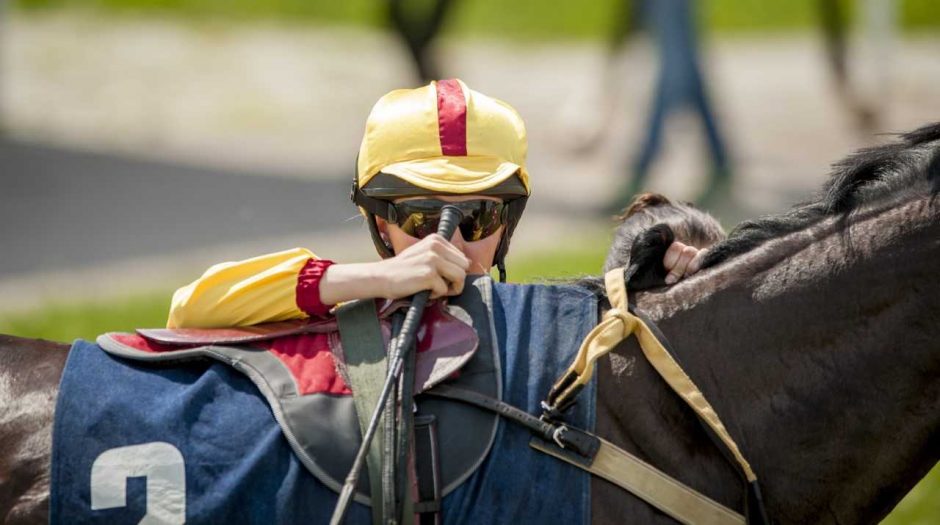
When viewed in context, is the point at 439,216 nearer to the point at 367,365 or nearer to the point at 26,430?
the point at 367,365

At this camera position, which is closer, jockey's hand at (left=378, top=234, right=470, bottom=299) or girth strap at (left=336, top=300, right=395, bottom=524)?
girth strap at (left=336, top=300, right=395, bottom=524)

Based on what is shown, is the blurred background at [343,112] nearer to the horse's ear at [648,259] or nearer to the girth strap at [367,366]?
the girth strap at [367,366]

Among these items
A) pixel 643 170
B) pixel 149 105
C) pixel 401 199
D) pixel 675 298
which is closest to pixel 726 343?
pixel 675 298

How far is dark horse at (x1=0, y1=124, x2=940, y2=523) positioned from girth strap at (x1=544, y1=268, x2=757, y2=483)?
1.6 inches

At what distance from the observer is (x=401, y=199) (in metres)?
3.15

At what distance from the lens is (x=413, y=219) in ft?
10.4

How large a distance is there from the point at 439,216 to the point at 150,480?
0.89 meters

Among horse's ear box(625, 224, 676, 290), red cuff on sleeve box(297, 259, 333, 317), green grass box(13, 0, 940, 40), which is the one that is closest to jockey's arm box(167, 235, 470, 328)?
red cuff on sleeve box(297, 259, 333, 317)

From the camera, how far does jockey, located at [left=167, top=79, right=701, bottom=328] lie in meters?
2.89

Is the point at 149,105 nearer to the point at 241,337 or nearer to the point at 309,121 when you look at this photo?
the point at 309,121

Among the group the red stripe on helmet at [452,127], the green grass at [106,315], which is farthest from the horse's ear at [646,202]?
the green grass at [106,315]

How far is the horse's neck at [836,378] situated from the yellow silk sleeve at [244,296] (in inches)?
28.7

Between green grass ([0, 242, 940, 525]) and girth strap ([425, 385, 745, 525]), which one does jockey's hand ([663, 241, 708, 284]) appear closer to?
girth strap ([425, 385, 745, 525])

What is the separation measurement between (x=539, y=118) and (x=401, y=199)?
40.4 feet
